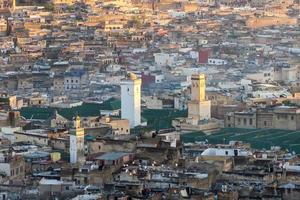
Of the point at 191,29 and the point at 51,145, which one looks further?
the point at 191,29

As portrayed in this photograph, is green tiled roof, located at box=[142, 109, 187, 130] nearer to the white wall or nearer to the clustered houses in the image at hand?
the clustered houses

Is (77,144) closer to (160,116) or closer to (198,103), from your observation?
(198,103)

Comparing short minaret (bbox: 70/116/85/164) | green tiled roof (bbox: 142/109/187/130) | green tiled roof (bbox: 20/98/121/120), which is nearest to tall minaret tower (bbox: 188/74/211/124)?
green tiled roof (bbox: 142/109/187/130)

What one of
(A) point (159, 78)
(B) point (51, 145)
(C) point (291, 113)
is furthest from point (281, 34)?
(B) point (51, 145)

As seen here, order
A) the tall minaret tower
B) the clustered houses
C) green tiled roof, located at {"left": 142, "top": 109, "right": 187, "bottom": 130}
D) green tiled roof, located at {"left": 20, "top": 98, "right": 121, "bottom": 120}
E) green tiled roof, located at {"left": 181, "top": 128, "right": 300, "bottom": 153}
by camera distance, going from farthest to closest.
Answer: green tiled roof, located at {"left": 20, "top": 98, "right": 121, "bottom": 120} < the tall minaret tower < green tiled roof, located at {"left": 142, "top": 109, "right": 187, "bottom": 130} < green tiled roof, located at {"left": 181, "top": 128, "right": 300, "bottom": 153} < the clustered houses

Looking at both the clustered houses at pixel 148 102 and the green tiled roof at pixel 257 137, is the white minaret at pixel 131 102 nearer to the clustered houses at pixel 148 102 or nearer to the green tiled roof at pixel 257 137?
the clustered houses at pixel 148 102

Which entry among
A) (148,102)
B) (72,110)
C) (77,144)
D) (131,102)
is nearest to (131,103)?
(131,102)

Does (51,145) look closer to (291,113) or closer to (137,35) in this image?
(291,113)
